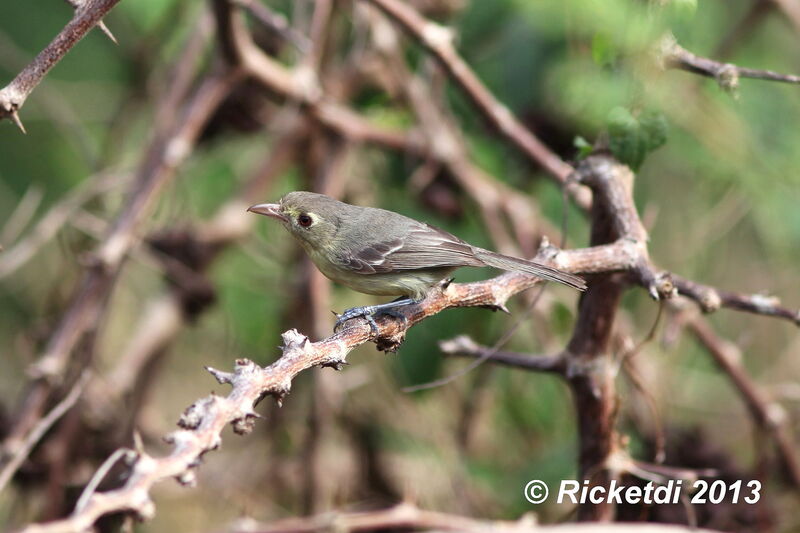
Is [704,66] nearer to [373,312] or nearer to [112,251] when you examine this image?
[373,312]

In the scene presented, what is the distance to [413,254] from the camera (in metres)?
3.49

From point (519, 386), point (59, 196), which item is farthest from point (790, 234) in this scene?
point (59, 196)

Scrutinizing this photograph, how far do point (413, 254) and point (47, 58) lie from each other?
165 cm

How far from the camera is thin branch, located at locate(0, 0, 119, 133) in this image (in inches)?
87.7

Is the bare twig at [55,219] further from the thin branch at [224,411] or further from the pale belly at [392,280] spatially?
the thin branch at [224,411]

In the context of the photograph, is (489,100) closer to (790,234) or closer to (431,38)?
(431,38)

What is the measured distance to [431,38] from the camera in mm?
4293

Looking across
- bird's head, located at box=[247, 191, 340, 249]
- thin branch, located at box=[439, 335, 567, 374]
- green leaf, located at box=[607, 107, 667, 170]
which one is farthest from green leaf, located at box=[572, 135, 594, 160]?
bird's head, located at box=[247, 191, 340, 249]

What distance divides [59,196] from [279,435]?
2.40 meters

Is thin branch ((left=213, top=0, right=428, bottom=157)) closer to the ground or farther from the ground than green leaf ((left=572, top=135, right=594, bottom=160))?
farther from the ground

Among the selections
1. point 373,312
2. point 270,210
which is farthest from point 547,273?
point 270,210

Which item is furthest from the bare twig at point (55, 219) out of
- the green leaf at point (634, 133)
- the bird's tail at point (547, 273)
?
the green leaf at point (634, 133)

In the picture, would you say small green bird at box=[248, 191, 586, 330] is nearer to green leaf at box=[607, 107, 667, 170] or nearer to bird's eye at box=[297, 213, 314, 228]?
bird's eye at box=[297, 213, 314, 228]

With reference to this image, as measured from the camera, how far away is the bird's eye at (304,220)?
144 inches
